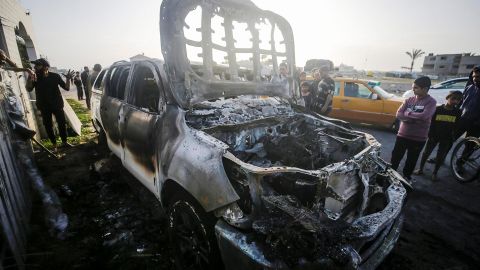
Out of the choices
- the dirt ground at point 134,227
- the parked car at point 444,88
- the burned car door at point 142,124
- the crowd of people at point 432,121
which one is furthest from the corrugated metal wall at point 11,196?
the parked car at point 444,88

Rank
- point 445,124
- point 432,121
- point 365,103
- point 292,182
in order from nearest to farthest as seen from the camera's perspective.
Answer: point 292,182 → point 445,124 → point 432,121 → point 365,103

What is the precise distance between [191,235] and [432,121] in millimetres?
4783

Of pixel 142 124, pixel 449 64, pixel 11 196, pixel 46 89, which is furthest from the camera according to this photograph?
pixel 449 64

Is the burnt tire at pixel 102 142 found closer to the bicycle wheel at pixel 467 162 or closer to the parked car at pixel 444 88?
the bicycle wheel at pixel 467 162

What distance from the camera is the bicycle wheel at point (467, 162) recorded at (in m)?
4.52

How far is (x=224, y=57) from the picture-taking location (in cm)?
316

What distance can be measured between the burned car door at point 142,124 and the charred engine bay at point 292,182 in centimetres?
54

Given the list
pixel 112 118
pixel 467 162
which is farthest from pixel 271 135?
pixel 467 162

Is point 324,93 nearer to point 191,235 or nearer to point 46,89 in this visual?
point 191,235

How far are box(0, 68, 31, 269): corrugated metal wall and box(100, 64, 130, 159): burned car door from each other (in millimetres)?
1087

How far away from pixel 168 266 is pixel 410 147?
154 inches

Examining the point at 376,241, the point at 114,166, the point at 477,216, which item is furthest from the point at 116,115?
the point at 477,216

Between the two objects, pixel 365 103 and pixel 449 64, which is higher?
pixel 449 64

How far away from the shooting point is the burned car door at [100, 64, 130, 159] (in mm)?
3586
